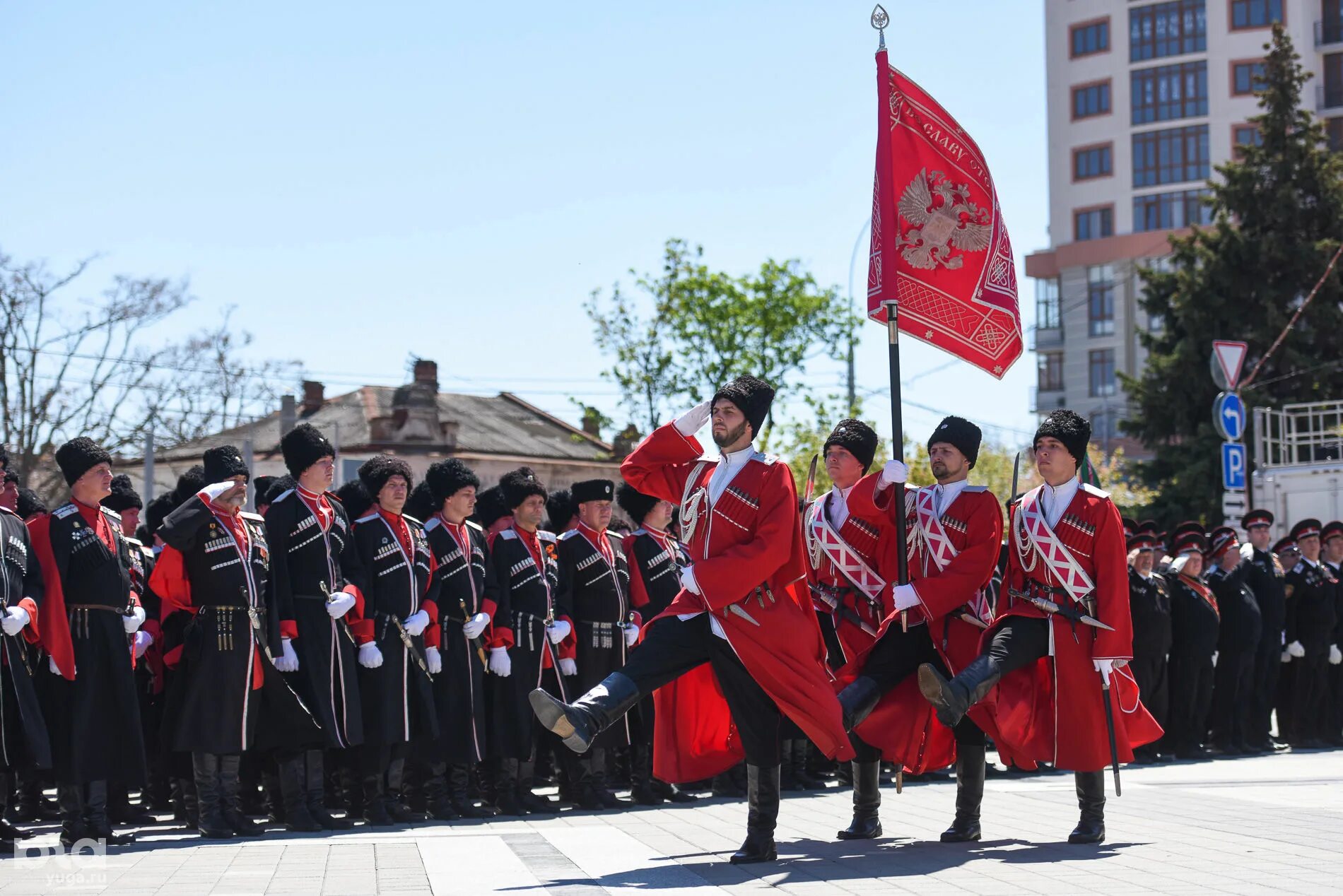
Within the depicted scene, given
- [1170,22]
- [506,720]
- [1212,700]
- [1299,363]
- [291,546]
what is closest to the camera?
[291,546]

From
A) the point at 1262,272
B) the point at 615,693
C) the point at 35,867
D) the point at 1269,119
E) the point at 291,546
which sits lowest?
the point at 35,867

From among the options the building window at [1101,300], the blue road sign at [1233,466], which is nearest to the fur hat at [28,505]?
the blue road sign at [1233,466]

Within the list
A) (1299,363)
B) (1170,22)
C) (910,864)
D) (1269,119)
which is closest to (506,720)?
(910,864)

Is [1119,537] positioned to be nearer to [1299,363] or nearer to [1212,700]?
[1212,700]

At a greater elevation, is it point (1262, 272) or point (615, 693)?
point (1262, 272)

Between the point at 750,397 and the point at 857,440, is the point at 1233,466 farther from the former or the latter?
the point at 750,397

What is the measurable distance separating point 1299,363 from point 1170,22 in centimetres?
3459

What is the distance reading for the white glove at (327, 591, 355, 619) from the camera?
30.4 feet

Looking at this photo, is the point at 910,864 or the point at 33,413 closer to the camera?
the point at 910,864

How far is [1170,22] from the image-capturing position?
205 ft

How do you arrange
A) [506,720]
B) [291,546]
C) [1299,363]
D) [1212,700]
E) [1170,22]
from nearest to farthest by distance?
[291,546], [506,720], [1212,700], [1299,363], [1170,22]

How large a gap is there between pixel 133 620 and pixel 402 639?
1.66 meters

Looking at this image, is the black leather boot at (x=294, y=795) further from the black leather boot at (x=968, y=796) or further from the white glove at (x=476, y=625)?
the black leather boot at (x=968, y=796)

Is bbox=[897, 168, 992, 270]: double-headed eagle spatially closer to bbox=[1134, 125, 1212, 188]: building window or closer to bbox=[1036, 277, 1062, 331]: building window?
bbox=[1134, 125, 1212, 188]: building window
